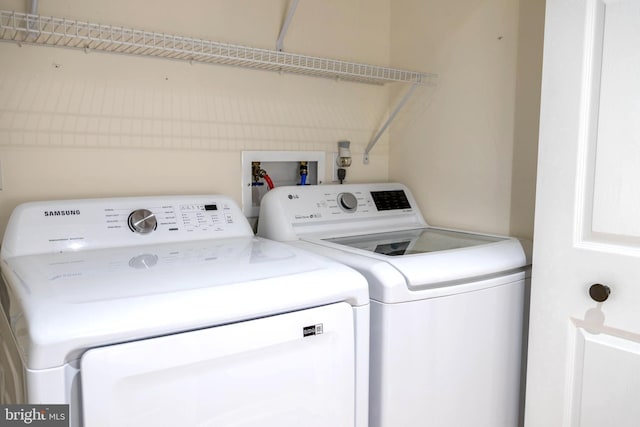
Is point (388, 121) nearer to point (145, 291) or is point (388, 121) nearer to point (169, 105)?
point (169, 105)

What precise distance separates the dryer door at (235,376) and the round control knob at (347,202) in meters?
0.84

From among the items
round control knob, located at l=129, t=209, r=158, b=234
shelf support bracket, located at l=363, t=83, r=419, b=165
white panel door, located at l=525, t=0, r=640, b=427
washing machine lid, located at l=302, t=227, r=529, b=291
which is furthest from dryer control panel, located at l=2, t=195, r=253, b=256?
white panel door, located at l=525, t=0, r=640, b=427

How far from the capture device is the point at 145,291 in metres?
1.04

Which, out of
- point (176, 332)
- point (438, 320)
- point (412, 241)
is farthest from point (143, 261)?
point (412, 241)

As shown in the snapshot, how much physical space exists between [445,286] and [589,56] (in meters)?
0.71

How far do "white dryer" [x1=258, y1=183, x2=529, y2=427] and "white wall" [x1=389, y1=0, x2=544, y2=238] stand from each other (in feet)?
0.67

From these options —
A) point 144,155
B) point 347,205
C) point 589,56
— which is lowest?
point 347,205

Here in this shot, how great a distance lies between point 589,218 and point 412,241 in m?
0.66

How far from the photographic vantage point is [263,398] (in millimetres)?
1089

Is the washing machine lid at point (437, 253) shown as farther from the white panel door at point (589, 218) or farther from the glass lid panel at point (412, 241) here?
the white panel door at point (589, 218)

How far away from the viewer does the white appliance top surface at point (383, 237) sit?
1.37 metres

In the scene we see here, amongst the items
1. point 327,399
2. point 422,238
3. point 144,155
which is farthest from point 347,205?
point 327,399

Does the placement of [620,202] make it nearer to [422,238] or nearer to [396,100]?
[422,238]

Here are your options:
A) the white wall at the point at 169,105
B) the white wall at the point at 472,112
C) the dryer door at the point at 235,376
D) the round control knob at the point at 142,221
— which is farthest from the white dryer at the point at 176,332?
the white wall at the point at 472,112
